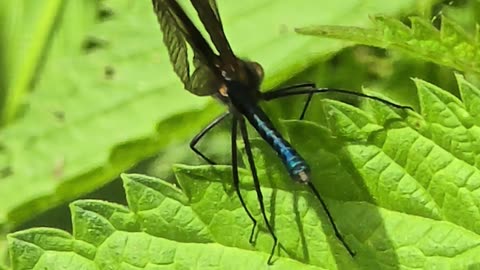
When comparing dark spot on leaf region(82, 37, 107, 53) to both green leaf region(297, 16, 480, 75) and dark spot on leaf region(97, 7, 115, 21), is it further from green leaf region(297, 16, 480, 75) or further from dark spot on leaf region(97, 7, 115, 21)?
green leaf region(297, 16, 480, 75)

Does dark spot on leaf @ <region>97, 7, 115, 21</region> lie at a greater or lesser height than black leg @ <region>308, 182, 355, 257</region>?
greater

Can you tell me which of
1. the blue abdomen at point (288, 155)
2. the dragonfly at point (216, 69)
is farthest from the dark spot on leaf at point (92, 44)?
the blue abdomen at point (288, 155)

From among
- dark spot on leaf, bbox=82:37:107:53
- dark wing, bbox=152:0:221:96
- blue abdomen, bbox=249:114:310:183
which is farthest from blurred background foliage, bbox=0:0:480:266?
blue abdomen, bbox=249:114:310:183

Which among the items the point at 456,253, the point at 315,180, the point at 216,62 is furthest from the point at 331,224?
the point at 216,62

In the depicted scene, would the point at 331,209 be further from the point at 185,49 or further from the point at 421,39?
the point at 185,49

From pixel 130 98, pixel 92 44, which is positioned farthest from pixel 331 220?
pixel 92 44

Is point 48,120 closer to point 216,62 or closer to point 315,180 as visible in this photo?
point 216,62
